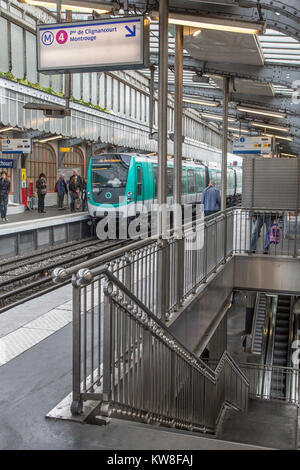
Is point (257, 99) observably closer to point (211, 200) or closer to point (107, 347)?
point (211, 200)

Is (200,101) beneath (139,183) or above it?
above

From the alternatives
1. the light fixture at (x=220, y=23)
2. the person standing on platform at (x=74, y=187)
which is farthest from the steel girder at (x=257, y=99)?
the light fixture at (x=220, y=23)

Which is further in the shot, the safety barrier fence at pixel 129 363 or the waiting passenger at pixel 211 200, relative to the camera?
the waiting passenger at pixel 211 200

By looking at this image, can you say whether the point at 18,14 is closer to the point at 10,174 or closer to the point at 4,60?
the point at 4,60

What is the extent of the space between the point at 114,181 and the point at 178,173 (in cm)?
1119

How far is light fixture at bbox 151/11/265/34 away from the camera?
638 centimetres

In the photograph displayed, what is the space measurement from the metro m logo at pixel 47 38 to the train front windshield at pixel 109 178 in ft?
39.2

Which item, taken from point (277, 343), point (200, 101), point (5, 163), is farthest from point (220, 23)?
point (5, 163)

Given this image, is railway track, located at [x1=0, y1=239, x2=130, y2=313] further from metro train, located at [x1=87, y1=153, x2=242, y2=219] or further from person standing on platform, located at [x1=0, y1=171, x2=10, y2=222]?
person standing on platform, located at [x1=0, y1=171, x2=10, y2=222]

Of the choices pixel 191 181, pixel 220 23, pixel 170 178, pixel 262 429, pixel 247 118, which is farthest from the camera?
pixel 191 181

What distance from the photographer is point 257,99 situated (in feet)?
53.8

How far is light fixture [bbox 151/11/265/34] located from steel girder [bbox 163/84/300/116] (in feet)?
30.8

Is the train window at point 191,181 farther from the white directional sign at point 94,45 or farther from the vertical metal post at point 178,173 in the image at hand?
the white directional sign at point 94,45

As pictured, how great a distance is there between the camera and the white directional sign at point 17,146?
21.1 meters
